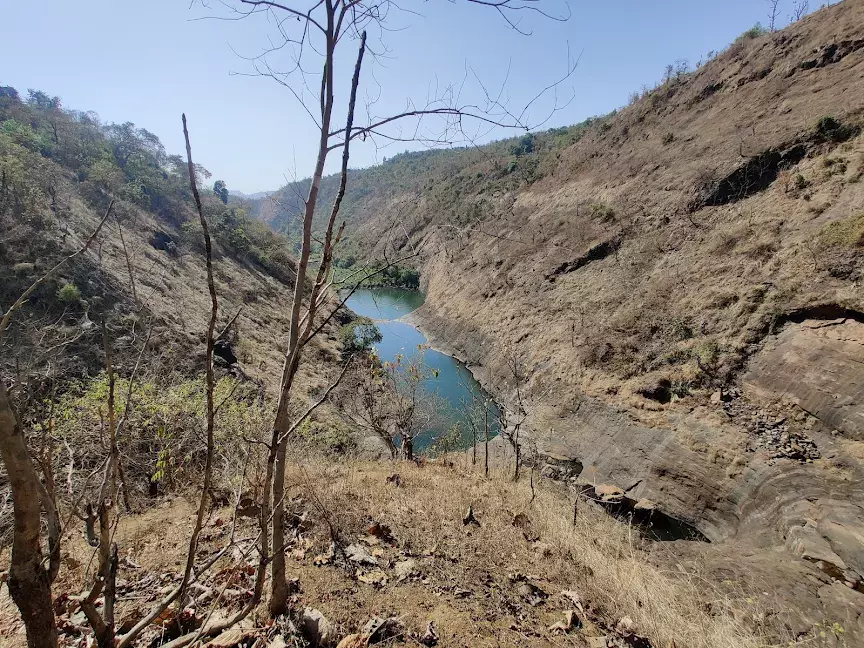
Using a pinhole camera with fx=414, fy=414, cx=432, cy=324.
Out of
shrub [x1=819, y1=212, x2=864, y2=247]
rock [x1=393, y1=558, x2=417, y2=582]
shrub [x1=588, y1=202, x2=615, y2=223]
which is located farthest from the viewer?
shrub [x1=588, y1=202, x2=615, y2=223]

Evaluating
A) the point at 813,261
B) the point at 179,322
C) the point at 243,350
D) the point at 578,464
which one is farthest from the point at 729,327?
the point at 179,322

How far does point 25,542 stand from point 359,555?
327 cm

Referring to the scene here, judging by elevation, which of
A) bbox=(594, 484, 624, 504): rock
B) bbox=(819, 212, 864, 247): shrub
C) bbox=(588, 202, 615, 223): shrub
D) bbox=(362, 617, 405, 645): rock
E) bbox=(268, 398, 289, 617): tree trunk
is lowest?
bbox=(594, 484, 624, 504): rock

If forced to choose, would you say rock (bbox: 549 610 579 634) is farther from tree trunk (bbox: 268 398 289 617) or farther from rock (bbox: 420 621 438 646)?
tree trunk (bbox: 268 398 289 617)

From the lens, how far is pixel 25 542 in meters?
1.26

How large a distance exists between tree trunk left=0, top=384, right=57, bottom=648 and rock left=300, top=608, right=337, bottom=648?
1.80m

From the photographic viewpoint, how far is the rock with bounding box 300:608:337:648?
2.74 m

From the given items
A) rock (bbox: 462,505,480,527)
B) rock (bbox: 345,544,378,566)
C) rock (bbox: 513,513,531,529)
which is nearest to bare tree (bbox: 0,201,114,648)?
rock (bbox: 345,544,378,566)

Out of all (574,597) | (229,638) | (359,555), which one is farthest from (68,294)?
(574,597)

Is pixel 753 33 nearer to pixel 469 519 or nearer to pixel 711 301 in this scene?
pixel 711 301

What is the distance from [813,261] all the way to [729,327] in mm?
2809

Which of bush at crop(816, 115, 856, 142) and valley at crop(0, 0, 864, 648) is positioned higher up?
bush at crop(816, 115, 856, 142)

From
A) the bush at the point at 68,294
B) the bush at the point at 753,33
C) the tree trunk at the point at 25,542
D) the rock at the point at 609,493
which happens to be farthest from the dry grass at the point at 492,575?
the bush at the point at 753,33

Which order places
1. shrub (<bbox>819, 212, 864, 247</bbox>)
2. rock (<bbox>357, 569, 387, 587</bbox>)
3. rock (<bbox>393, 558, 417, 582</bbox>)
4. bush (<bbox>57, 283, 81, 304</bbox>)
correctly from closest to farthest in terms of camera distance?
rock (<bbox>357, 569, 387, 587</bbox>)
rock (<bbox>393, 558, 417, 582</bbox>)
shrub (<bbox>819, 212, 864, 247</bbox>)
bush (<bbox>57, 283, 81, 304</bbox>)
